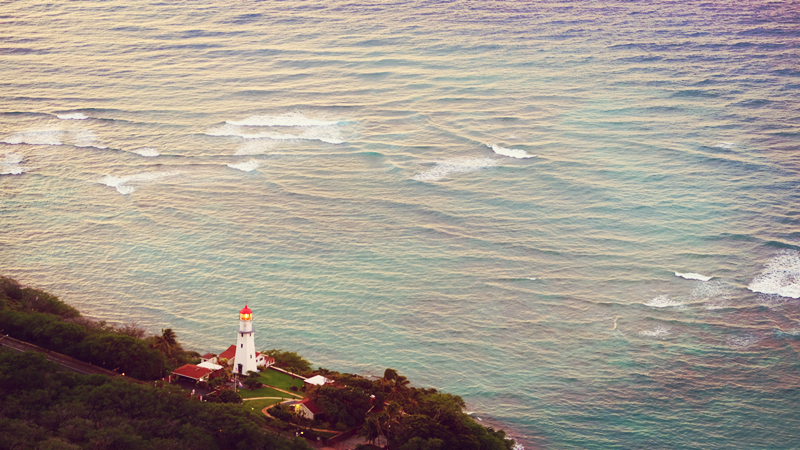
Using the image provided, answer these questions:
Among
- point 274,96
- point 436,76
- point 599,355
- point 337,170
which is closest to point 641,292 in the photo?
point 599,355

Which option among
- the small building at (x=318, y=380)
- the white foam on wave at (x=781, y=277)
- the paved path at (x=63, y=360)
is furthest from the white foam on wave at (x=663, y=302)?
the paved path at (x=63, y=360)


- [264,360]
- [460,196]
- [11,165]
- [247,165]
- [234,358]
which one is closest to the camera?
[234,358]

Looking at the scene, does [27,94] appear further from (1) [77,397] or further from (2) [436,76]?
(1) [77,397]

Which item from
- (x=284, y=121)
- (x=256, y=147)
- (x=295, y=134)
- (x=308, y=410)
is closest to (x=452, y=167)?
(x=295, y=134)

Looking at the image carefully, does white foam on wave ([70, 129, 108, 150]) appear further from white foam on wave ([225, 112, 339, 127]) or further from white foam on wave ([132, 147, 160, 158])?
white foam on wave ([225, 112, 339, 127])

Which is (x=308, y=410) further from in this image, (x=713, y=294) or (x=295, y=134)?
(x=295, y=134)

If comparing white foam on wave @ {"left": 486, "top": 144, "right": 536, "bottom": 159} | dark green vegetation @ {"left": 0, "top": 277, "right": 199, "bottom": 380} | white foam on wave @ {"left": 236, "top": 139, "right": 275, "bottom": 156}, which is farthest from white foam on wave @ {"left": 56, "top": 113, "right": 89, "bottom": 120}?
white foam on wave @ {"left": 486, "top": 144, "right": 536, "bottom": 159}
